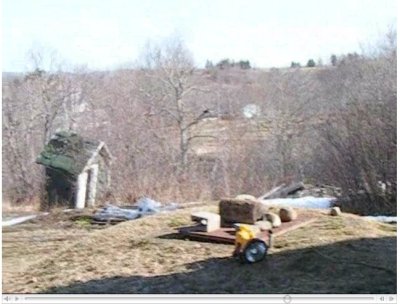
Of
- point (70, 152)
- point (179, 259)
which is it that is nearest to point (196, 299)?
point (179, 259)

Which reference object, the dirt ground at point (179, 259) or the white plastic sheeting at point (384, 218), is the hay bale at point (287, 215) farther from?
the white plastic sheeting at point (384, 218)

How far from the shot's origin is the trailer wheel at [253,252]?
74.0 inches

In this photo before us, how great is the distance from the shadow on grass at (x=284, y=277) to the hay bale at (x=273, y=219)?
149 mm

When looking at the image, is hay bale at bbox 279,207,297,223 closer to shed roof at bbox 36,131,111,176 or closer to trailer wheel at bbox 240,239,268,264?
trailer wheel at bbox 240,239,268,264

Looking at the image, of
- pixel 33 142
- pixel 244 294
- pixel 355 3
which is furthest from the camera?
pixel 33 142

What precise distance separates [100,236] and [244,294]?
21.5 inches

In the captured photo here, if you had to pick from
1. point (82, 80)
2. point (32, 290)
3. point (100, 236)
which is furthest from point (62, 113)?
point (32, 290)

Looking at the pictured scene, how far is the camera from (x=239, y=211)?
6.82 feet

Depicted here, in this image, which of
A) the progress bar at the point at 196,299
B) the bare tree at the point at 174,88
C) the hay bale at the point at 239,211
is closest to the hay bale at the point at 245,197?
the hay bale at the point at 239,211

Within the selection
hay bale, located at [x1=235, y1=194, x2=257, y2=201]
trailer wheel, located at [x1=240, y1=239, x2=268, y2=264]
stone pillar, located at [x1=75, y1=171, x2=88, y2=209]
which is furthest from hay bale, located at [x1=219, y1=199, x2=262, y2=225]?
stone pillar, located at [x1=75, y1=171, x2=88, y2=209]

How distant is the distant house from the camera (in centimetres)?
208

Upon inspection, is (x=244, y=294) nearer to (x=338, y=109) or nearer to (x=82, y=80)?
(x=338, y=109)

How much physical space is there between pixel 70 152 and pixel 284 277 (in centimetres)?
81

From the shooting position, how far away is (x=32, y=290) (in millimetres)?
1850
